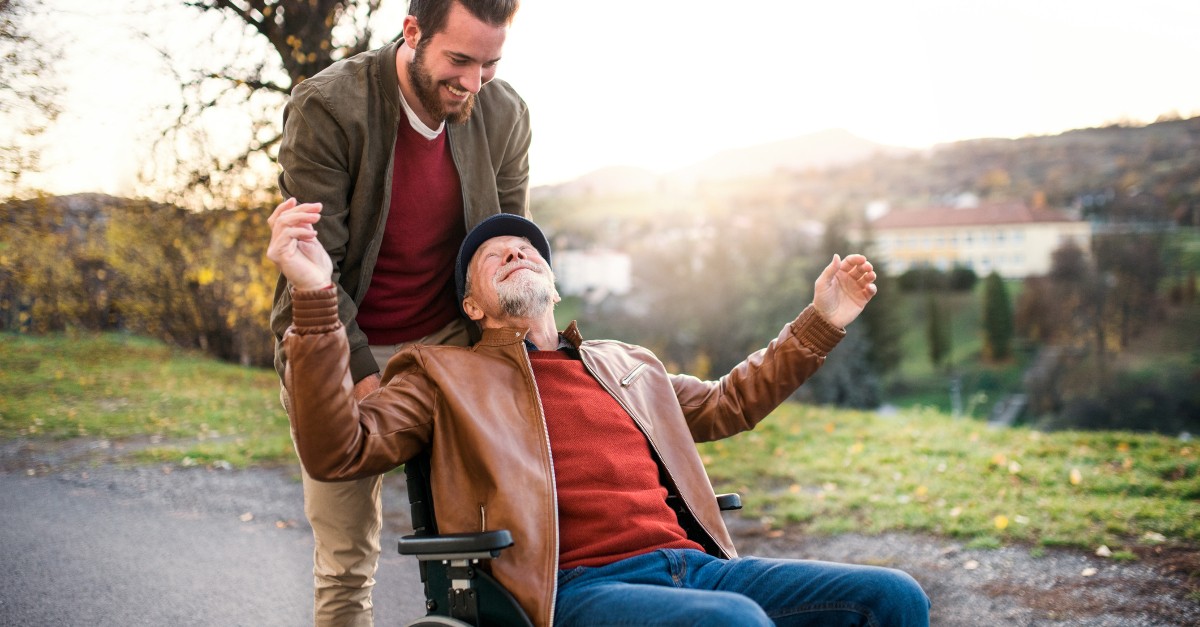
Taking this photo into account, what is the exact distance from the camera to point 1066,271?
2019 centimetres

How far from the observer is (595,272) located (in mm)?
19281

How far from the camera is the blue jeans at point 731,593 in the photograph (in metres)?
1.96

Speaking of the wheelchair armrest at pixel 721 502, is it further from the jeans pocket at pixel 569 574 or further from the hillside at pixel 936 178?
the hillside at pixel 936 178

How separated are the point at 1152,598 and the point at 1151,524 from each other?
1021mm

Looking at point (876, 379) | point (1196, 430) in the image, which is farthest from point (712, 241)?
point (1196, 430)

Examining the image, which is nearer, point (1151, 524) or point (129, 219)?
point (1151, 524)

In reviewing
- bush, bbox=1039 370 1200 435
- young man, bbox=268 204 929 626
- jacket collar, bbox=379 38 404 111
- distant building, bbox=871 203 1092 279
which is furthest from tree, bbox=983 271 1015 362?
jacket collar, bbox=379 38 404 111

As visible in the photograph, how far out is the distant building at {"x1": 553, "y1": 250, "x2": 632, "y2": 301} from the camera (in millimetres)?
17109

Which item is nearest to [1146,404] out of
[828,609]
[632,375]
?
[632,375]

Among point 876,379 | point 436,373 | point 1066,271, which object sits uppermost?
point 436,373

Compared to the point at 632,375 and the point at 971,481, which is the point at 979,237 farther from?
the point at 632,375

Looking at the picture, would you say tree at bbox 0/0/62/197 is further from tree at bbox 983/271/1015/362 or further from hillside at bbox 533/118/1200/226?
tree at bbox 983/271/1015/362

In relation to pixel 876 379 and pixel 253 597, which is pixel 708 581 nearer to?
pixel 253 597

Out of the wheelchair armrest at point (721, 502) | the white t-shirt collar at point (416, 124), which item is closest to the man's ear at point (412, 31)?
the white t-shirt collar at point (416, 124)
